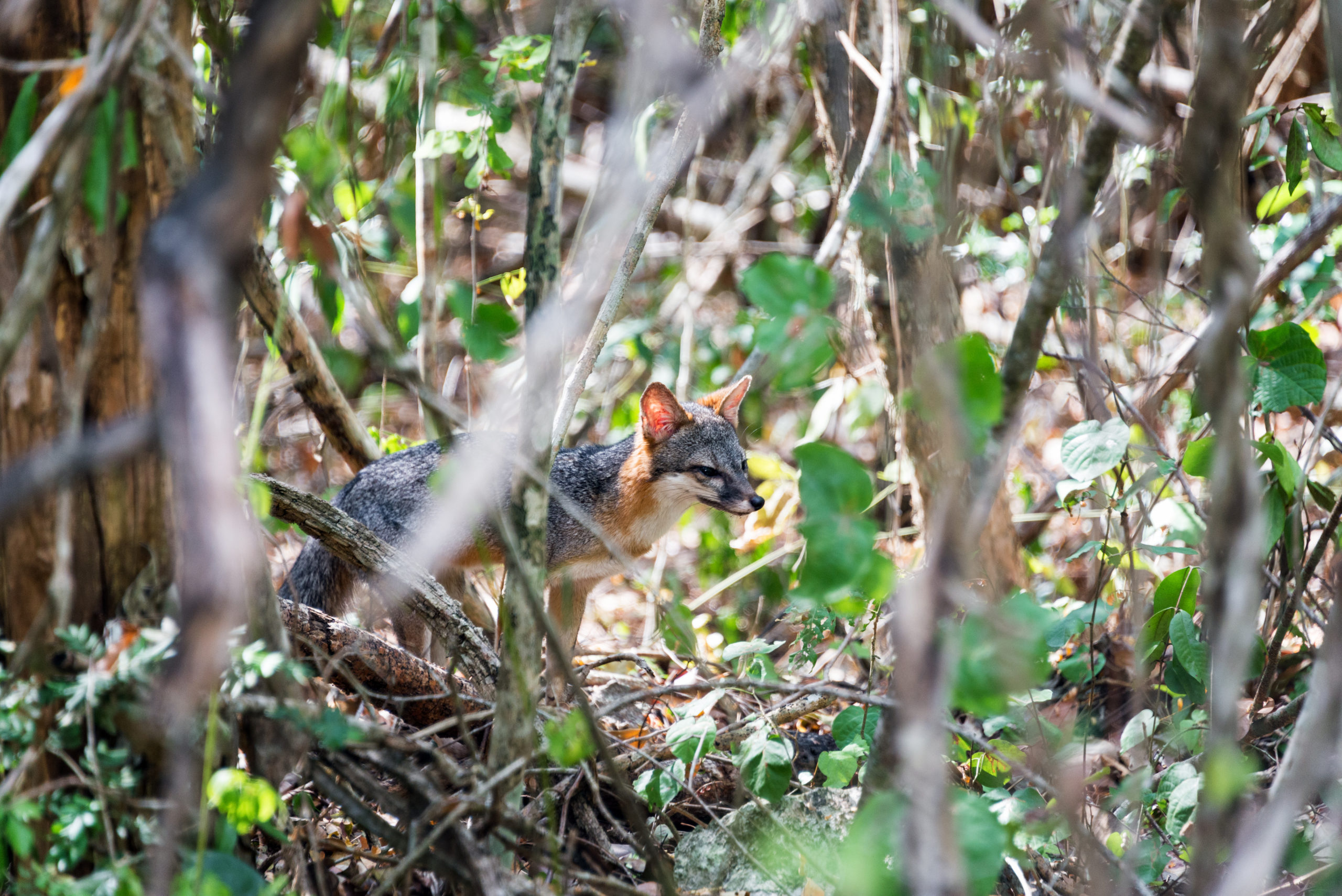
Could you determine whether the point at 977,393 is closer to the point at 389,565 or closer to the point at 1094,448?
the point at 1094,448

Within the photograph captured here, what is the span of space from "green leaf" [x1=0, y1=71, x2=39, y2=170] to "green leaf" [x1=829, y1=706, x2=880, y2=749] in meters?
2.18

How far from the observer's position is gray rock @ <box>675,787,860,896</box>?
2.45 metres

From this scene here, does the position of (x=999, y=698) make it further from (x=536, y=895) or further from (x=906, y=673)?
(x=536, y=895)

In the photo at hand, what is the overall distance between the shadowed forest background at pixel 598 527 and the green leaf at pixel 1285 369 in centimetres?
1

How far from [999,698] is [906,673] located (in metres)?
0.13

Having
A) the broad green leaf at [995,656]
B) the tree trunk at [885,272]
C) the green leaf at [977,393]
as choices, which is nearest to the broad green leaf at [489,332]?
the green leaf at [977,393]

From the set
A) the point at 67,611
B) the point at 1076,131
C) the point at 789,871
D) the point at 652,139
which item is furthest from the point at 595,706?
the point at 1076,131

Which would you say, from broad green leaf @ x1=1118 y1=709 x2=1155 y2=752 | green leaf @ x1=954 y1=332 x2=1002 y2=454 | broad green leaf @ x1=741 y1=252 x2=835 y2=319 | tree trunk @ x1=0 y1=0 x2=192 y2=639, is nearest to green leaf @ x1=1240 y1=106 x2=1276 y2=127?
broad green leaf @ x1=1118 y1=709 x2=1155 y2=752

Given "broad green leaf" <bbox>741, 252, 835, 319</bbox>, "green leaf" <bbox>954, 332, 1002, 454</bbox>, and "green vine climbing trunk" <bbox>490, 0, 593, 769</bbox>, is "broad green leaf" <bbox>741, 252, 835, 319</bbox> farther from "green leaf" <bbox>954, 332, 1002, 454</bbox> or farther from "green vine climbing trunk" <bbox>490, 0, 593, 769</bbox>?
"green vine climbing trunk" <bbox>490, 0, 593, 769</bbox>

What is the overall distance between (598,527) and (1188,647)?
168cm

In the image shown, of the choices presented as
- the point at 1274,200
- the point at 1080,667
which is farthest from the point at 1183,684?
the point at 1274,200

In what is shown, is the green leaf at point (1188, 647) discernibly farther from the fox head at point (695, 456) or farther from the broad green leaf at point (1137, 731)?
the fox head at point (695, 456)

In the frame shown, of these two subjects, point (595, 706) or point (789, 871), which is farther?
point (595, 706)

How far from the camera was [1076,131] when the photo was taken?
14.3 feet
